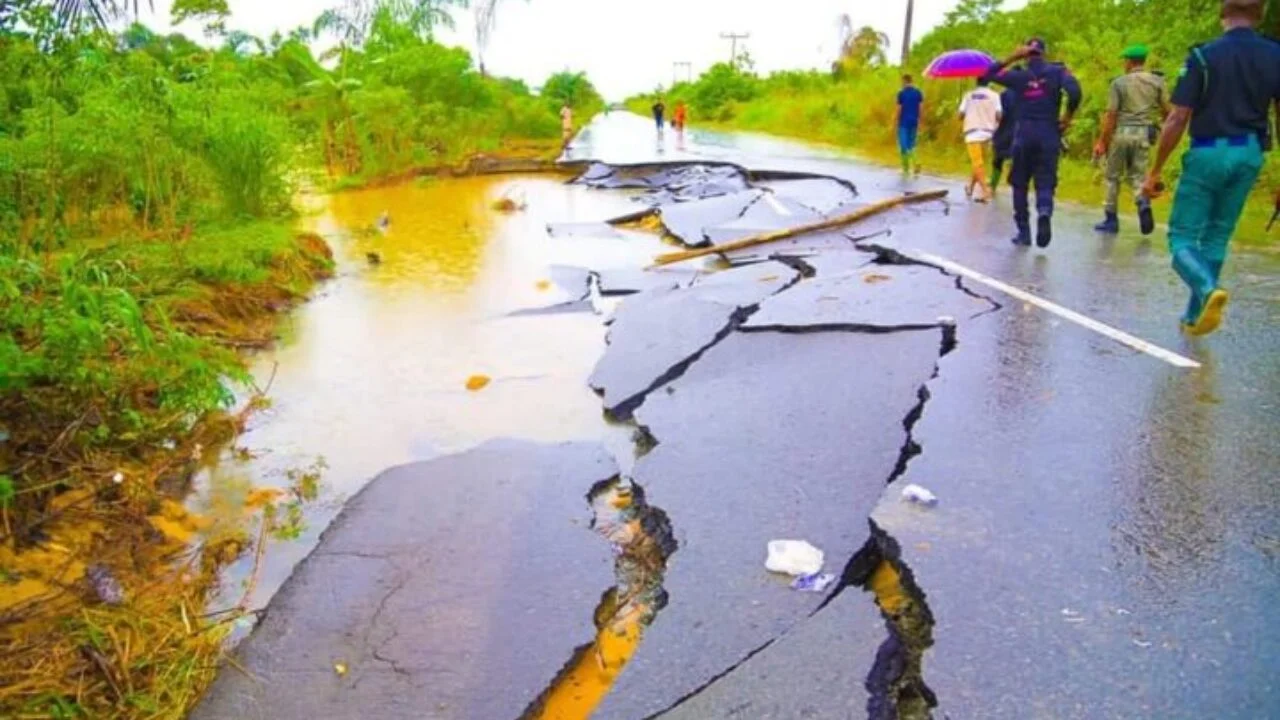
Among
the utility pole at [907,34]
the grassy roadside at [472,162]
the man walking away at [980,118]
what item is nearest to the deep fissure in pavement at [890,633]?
the man walking away at [980,118]

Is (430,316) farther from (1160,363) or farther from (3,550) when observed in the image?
(1160,363)

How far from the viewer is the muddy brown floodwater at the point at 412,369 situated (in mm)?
4723

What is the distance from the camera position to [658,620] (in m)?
2.83

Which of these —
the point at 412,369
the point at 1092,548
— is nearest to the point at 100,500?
the point at 412,369

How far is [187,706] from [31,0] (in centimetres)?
303

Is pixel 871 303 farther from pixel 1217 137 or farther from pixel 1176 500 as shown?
pixel 1176 500

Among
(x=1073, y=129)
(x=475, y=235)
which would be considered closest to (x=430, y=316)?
(x=475, y=235)

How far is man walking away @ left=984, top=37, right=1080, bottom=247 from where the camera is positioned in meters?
7.71

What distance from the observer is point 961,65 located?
1397 cm

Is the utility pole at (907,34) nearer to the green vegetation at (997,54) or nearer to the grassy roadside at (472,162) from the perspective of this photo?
the green vegetation at (997,54)

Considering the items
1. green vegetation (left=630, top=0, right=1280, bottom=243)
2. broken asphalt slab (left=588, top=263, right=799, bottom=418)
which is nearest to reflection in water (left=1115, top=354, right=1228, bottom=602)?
broken asphalt slab (left=588, top=263, right=799, bottom=418)

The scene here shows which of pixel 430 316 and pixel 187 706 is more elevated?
pixel 187 706

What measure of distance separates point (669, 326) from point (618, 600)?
137 inches

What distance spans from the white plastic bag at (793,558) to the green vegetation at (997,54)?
23.5 ft
